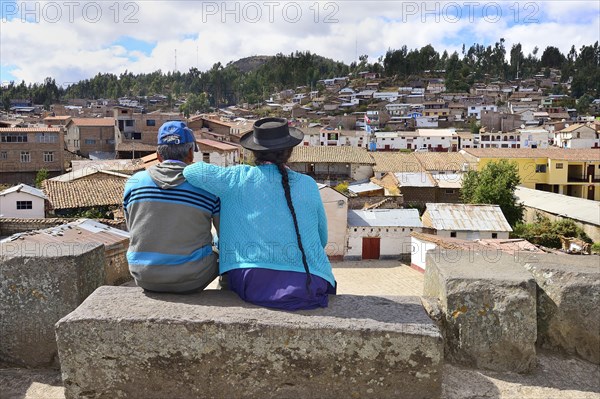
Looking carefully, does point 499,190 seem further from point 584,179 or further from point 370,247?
point 584,179

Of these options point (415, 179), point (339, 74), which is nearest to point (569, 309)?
point (415, 179)

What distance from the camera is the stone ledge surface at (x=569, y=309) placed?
3771 mm

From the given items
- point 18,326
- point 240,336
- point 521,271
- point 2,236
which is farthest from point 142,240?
point 2,236

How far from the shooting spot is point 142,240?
333 centimetres

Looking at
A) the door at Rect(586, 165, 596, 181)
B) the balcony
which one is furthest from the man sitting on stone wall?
the door at Rect(586, 165, 596, 181)

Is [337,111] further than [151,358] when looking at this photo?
Yes

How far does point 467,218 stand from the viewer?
24609mm

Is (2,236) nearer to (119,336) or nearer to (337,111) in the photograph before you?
(119,336)

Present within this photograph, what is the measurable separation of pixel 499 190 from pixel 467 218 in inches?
215

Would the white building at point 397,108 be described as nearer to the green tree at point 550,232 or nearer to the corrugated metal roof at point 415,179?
the corrugated metal roof at point 415,179

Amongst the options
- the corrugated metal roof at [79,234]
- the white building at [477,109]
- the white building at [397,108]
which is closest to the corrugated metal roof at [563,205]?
the corrugated metal roof at [79,234]

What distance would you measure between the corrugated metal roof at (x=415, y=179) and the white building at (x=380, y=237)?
8.65 m

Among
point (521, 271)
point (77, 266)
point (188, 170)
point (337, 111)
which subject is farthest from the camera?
point (337, 111)

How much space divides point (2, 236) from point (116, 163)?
Result: 771 inches
